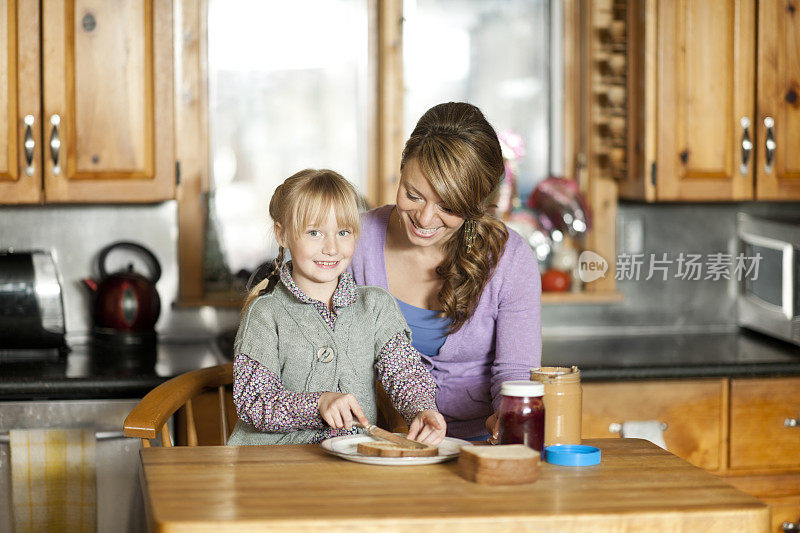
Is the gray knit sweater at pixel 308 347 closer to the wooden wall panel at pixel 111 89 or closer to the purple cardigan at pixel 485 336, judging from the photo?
the purple cardigan at pixel 485 336

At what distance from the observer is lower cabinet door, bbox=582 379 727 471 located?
247 centimetres

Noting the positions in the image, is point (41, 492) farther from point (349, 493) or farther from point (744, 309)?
point (744, 309)

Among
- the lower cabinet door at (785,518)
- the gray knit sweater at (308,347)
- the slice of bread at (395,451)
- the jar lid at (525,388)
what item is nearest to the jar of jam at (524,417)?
the jar lid at (525,388)

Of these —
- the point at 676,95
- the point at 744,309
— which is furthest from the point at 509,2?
the point at 744,309

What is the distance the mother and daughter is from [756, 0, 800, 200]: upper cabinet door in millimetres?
1115

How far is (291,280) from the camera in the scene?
5.82ft

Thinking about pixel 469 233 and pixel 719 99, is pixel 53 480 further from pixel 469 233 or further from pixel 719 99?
pixel 719 99

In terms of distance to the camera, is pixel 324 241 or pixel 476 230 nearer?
pixel 324 241

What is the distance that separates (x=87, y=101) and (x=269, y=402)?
1.28 m

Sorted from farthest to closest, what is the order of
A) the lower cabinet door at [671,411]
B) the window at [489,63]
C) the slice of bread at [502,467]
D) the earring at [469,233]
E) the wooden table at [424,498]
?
1. the window at [489,63]
2. the lower cabinet door at [671,411]
3. the earring at [469,233]
4. the slice of bread at [502,467]
5. the wooden table at [424,498]

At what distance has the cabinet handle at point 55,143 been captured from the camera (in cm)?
253

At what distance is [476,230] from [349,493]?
84 cm

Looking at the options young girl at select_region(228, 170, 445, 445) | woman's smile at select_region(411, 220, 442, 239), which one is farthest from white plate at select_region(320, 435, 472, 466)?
woman's smile at select_region(411, 220, 442, 239)

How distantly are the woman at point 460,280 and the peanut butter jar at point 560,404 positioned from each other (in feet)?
1.33
